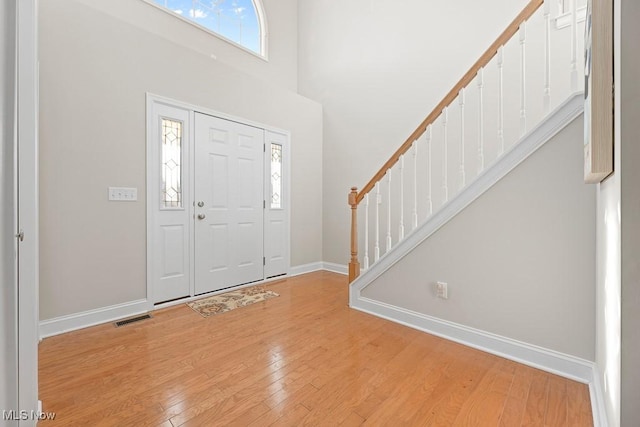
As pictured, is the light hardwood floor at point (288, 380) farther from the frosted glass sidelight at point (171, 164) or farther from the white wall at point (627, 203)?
the frosted glass sidelight at point (171, 164)

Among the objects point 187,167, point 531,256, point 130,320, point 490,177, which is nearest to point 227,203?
point 187,167

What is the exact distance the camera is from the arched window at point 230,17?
3.73m

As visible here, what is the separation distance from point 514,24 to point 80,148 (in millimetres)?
3449

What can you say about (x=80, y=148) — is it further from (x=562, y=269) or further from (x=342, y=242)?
(x=562, y=269)

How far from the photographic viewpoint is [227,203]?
11.3ft

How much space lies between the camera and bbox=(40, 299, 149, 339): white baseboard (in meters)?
2.27

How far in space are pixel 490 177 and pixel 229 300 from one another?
273 cm

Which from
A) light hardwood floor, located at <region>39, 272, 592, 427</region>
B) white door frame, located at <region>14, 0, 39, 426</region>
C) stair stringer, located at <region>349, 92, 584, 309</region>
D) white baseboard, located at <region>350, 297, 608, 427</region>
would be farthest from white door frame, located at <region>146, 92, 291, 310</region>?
white baseboard, located at <region>350, 297, 608, 427</region>

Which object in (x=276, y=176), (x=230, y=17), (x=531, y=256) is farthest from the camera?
(x=230, y=17)

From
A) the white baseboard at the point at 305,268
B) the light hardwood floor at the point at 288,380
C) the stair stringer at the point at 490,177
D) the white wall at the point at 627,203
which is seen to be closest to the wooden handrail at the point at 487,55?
the stair stringer at the point at 490,177

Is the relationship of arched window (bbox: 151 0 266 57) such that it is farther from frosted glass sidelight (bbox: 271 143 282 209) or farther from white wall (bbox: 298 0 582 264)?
frosted glass sidelight (bbox: 271 143 282 209)

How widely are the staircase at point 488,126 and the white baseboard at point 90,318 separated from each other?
2.09 metres

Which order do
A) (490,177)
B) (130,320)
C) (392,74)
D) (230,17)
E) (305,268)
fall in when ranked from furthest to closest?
1. (305,268)
2. (230,17)
3. (392,74)
4. (130,320)
5. (490,177)

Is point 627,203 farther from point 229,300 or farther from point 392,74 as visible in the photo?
point 392,74
